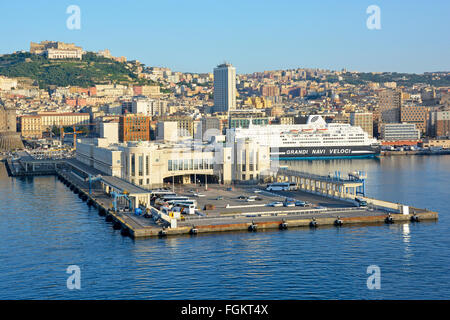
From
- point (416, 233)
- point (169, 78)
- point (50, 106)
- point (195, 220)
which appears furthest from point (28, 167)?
point (169, 78)

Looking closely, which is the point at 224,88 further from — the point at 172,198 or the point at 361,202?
the point at 361,202

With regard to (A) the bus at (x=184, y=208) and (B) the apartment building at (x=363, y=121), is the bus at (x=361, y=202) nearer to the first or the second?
(A) the bus at (x=184, y=208)

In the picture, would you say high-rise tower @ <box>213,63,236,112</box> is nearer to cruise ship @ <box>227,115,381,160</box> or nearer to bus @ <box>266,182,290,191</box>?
cruise ship @ <box>227,115,381,160</box>

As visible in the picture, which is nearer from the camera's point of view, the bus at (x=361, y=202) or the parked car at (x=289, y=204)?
the bus at (x=361, y=202)

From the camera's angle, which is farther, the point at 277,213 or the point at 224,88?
the point at 224,88

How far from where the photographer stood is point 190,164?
37094mm

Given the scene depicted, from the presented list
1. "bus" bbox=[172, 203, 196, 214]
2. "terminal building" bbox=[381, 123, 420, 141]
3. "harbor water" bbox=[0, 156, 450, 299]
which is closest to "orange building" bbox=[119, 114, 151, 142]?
"terminal building" bbox=[381, 123, 420, 141]

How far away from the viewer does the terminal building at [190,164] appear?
34.9m

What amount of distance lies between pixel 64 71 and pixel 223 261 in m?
116

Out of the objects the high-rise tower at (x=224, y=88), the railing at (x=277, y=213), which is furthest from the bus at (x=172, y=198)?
the high-rise tower at (x=224, y=88)

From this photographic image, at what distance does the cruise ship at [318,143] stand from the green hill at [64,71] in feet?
219

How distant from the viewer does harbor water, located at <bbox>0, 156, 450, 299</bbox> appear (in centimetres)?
1631

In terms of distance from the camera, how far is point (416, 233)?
23.0 metres

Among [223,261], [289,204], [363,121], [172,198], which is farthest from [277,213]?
[363,121]
